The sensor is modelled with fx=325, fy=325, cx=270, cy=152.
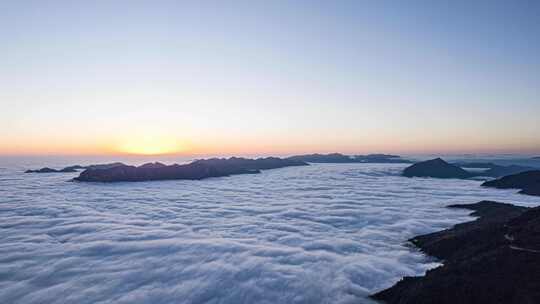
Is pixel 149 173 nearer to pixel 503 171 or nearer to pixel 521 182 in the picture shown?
pixel 521 182

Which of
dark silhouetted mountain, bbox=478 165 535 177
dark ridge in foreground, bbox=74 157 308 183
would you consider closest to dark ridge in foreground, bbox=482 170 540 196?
dark silhouetted mountain, bbox=478 165 535 177

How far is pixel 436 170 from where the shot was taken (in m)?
96.6

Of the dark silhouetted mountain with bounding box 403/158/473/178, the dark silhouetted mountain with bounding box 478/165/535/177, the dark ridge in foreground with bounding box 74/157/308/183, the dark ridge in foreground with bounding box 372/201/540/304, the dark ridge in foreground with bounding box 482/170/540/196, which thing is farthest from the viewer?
the dark silhouetted mountain with bounding box 478/165/535/177

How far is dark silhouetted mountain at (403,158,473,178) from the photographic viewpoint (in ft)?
307

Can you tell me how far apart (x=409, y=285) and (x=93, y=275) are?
49.4 ft

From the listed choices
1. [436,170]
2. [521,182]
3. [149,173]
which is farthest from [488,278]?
[436,170]

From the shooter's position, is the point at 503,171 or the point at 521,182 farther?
the point at 503,171

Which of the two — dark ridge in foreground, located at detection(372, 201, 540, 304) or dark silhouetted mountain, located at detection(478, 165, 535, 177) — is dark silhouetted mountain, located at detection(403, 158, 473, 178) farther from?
dark ridge in foreground, located at detection(372, 201, 540, 304)

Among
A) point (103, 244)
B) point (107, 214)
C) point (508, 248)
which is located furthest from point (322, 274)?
point (107, 214)

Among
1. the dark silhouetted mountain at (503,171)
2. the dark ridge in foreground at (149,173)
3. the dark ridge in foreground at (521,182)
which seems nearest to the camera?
the dark ridge in foreground at (521,182)

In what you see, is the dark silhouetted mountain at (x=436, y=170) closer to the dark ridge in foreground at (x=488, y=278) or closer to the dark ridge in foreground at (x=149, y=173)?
the dark ridge in foreground at (x=149, y=173)

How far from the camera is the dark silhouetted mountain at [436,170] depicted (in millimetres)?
93625

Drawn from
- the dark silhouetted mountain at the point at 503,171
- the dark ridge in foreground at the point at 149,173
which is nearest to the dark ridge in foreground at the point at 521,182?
the dark silhouetted mountain at the point at 503,171

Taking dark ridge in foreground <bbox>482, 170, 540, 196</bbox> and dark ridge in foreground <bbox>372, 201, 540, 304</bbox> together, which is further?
dark ridge in foreground <bbox>482, 170, 540, 196</bbox>
